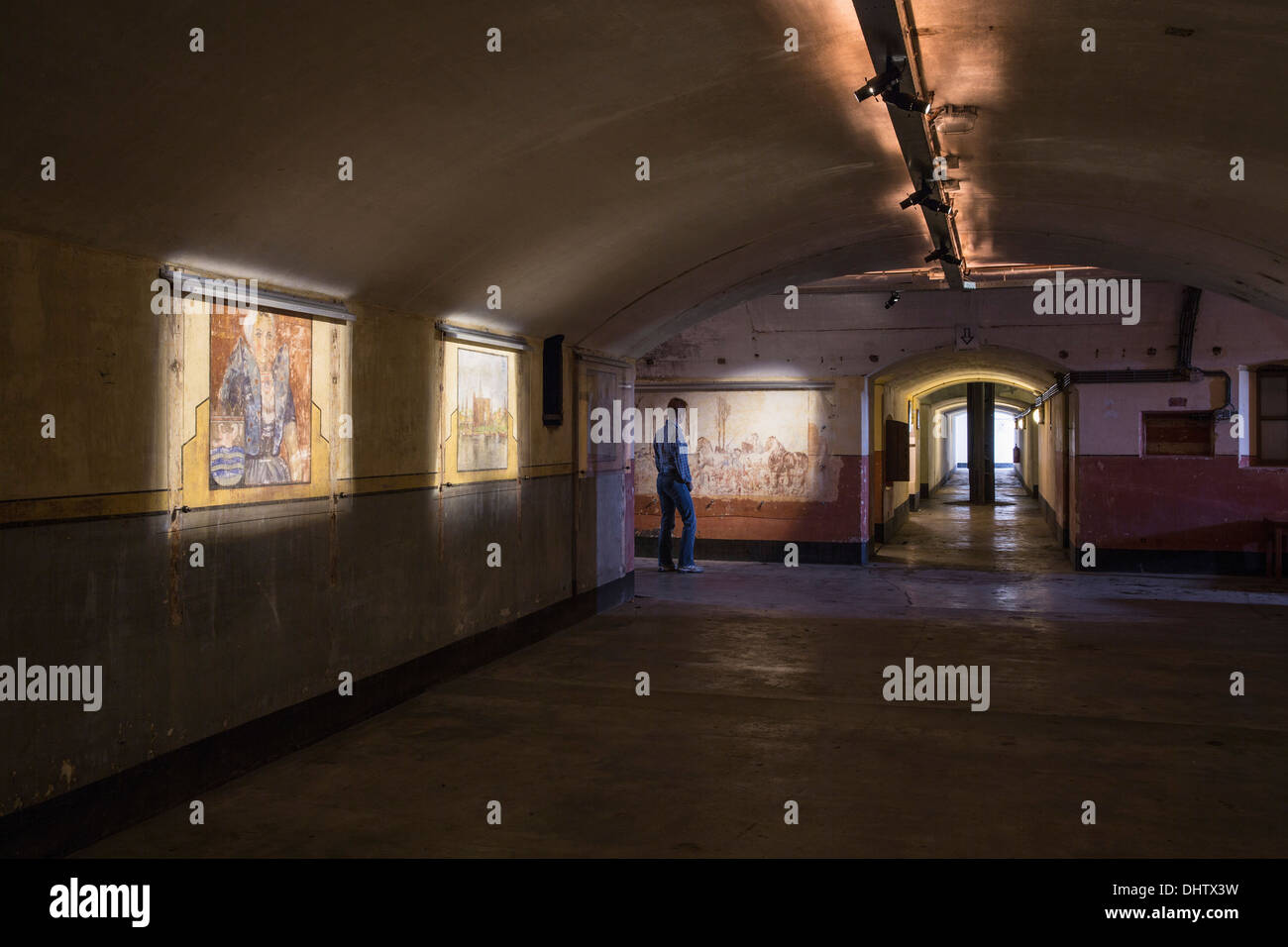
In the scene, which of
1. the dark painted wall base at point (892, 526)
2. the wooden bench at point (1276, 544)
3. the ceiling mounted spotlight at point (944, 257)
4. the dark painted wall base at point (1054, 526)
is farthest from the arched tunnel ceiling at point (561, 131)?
the dark painted wall base at point (892, 526)

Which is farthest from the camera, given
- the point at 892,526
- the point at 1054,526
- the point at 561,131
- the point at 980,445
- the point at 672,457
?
the point at 980,445

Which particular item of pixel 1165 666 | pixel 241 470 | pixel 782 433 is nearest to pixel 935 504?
pixel 782 433

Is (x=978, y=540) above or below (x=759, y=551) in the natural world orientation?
below

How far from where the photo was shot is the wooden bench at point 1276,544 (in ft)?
39.6

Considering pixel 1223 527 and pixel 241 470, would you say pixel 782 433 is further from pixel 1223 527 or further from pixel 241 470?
pixel 241 470

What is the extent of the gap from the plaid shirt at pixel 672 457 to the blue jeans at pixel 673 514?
0.23 feet

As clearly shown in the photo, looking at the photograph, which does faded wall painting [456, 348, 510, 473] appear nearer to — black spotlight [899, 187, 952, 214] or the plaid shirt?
black spotlight [899, 187, 952, 214]

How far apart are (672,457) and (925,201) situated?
6.02 metres

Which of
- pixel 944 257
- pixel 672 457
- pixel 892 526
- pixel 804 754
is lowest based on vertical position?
pixel 804 754

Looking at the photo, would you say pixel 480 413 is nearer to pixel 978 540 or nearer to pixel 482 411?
pixel 482 411

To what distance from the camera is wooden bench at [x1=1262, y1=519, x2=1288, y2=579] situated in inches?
475

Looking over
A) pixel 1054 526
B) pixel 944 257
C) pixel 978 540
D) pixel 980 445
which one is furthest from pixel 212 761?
pixel 980 445

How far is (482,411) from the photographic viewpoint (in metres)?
7.62

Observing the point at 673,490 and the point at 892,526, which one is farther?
the point at 892,526
